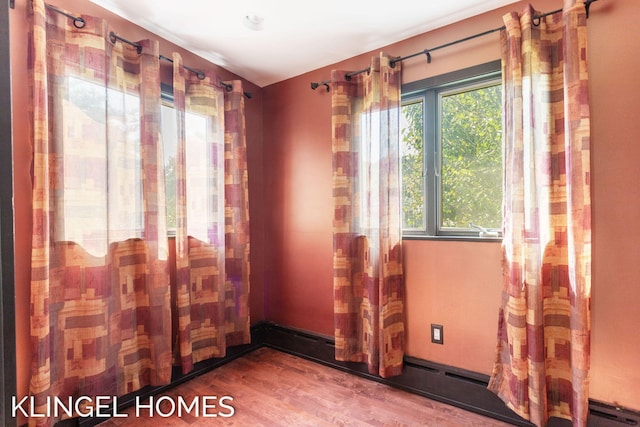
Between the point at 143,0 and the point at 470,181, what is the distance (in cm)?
223

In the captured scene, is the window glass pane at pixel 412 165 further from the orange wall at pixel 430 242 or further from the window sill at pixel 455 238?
the orange wall at pixel 430 242

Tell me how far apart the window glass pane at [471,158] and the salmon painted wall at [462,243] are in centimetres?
18

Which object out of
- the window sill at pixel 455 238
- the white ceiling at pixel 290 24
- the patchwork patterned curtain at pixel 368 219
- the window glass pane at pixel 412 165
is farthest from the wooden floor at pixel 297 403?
the white ceiling at pixel 290 24

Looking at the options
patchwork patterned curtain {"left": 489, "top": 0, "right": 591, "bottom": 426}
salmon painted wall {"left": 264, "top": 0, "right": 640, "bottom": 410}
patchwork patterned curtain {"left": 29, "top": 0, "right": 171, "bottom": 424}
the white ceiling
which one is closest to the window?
salmon painted wall {"left": 264, "top": 0, "right": 640, "bottom": 410}

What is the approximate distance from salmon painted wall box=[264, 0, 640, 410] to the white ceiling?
12cm

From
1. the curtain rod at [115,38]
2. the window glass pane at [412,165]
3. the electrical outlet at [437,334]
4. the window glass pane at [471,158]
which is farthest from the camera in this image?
the window glass pane at [412,165]

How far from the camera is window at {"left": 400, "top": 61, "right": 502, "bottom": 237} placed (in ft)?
6.36

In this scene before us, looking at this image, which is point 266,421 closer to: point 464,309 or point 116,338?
point 116,338

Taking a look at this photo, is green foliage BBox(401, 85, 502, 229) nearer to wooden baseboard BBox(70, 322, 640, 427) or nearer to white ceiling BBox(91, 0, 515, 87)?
white ceiling BBox(91, 0, 515, 87)

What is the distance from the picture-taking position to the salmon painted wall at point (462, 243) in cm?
153

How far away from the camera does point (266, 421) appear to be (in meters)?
1.79

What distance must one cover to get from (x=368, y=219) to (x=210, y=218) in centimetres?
117

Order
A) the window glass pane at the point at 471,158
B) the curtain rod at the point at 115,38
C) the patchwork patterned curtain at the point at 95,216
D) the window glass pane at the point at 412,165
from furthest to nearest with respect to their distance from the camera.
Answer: the window glass pane at the point at 412,165 → the window glass pane at the point at 471,158 → the curtain rod at the point at 115,38 → the patchwork patterned curtain at the point at 95,216

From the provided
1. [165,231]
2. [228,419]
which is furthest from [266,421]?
[165,231]
